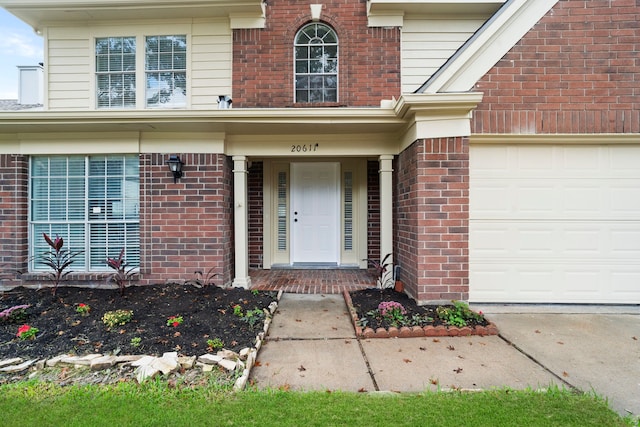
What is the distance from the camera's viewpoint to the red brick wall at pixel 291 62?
589 centimetres

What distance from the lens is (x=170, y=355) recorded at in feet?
9.85

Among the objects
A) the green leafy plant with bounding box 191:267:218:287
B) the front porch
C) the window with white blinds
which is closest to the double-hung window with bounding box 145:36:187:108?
the window with white blinds

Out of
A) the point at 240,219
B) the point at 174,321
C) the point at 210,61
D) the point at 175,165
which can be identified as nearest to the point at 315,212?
the point at 240,219

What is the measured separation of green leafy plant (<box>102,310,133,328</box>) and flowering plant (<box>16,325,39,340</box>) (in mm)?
619

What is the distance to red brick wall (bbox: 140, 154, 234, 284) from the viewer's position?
206 inches

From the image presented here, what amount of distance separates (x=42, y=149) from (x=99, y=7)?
8.70ft

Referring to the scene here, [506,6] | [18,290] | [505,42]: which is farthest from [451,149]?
[18,290]

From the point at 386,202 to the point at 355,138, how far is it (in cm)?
117

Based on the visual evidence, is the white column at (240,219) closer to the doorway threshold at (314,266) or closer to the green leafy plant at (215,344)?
the doorway threshold at (314,266)

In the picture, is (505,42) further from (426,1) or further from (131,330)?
(131,330)

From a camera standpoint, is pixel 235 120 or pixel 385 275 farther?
pixel 385 275

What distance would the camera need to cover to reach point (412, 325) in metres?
3.80

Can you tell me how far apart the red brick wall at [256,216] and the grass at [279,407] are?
4457 millimetres

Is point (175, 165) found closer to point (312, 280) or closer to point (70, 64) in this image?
point (312, 280)
